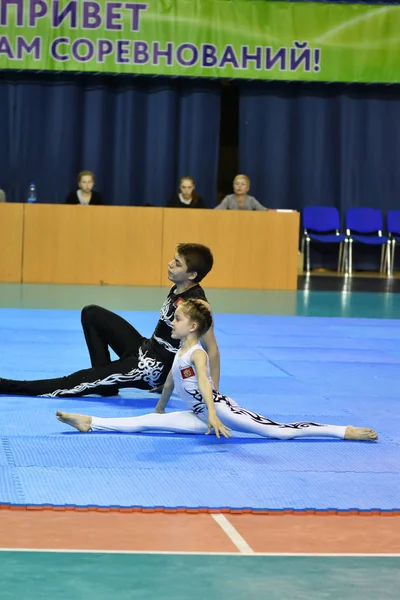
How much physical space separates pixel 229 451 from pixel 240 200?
10.2 m

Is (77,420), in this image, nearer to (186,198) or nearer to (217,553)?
(217,553)

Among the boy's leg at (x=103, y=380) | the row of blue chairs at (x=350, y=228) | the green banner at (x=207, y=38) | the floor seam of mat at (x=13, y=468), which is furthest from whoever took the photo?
the row of blue chairs at (x=350, y=228)

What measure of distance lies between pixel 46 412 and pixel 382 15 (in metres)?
12.6

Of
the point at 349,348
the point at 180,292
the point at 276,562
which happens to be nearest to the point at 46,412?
the point at 180,292

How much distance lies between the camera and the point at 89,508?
410 centimetres

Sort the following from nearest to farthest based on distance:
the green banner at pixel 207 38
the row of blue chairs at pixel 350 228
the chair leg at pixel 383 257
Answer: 1. the green banner at pixel 207 38
2. the row of blue chairs at pixel 350 228
3. the chair leg at pixel 383 257

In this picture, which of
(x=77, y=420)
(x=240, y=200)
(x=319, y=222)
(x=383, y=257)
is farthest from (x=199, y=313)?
(x=383, y=257)

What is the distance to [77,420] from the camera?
209 inches

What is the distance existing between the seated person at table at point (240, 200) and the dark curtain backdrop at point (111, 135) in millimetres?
2472

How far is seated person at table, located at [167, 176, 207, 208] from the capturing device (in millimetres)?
14922

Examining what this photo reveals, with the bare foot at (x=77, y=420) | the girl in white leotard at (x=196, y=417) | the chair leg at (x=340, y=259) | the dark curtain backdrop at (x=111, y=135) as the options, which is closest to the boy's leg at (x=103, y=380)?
the girl in white leotard at (x=196, y=417)

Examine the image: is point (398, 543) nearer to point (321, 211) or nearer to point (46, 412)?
point (46, 412)

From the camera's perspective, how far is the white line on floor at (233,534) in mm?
3715

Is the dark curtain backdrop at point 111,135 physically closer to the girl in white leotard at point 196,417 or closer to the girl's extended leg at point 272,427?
the girl in white leotard at point 196,417
